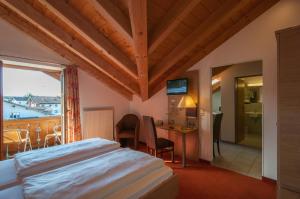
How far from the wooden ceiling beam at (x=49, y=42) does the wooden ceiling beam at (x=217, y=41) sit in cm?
135

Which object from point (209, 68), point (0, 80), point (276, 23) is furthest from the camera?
A: point (209, 68)

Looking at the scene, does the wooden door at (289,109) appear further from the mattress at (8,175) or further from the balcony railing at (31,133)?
the balcony railing at (31,133)

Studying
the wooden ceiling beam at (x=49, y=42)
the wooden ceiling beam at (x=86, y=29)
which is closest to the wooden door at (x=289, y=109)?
the wooden ceiling beam at (x=86, y=29)

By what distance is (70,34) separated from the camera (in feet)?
9.89

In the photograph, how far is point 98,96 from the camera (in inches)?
172

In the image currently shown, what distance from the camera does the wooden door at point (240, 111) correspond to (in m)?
4.74

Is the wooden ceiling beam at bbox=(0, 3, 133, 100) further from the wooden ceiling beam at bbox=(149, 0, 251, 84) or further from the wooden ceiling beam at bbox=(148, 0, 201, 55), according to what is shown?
the wooden ceiling beam at bbox=(148, 0, 201, 55)

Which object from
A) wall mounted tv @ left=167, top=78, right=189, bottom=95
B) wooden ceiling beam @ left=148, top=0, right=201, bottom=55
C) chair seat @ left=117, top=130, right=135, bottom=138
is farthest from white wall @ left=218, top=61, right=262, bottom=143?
wooden ceiling beam @ left=148, top=0, right=201, bottom=55

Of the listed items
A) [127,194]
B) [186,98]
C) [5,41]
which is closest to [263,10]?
[186,98]

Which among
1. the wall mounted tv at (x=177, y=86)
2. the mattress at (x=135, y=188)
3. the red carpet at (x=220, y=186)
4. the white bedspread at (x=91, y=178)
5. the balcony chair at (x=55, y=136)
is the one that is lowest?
the red carpet at (x=220, y=186)

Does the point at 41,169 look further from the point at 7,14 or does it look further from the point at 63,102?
the point at 7,14

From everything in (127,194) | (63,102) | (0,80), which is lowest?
(127,194)

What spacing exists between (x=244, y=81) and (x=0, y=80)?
6.08 m

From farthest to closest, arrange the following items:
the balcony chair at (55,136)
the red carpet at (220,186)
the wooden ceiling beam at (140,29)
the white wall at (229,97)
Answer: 1. the white wall at (229,97)
2. the balcony chair at (55,136)
3. the red carpet at (220,186)
4. the wooden ceiling beam at (140,29)
